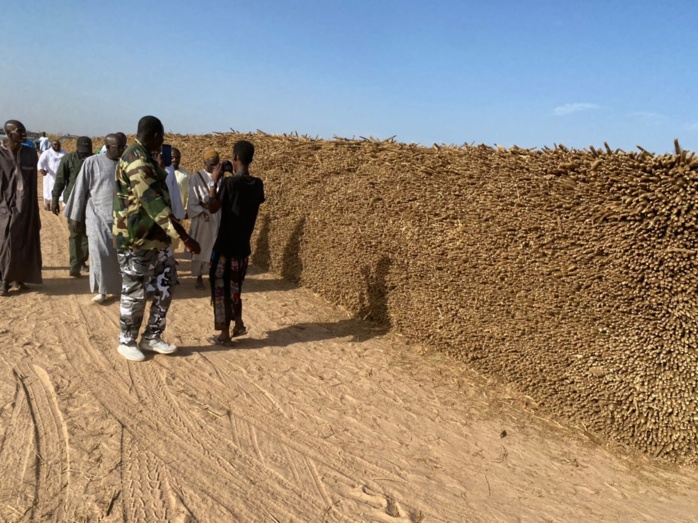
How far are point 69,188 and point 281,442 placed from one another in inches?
241

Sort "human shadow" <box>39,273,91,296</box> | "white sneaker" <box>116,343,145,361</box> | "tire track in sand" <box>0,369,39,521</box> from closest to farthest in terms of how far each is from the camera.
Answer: "tire track in sand" <box>0,369,39,521</box>, "white sneaker" <box>116,343,145,361</box>, "human shadow" <box>39,273,91,296</box>

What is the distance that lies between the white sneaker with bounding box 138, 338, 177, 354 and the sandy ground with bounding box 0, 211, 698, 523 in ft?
0.25

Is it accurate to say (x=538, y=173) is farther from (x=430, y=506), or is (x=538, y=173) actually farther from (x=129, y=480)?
(x=129, y=480)

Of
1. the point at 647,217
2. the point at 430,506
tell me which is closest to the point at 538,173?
the point at 647,217

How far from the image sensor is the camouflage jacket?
13.8ft

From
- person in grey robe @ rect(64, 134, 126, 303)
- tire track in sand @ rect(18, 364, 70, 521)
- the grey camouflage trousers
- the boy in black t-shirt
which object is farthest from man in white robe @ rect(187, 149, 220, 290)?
tire track in sand @ rect(18, 364, 70, 521)

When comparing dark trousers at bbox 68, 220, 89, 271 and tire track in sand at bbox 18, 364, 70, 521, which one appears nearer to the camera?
tire track in sand at bbox 18, 364, 70, 521

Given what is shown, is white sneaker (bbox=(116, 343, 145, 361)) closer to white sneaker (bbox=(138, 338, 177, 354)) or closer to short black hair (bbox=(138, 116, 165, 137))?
white sneaker (bbox=(138, 338, 177, 354))

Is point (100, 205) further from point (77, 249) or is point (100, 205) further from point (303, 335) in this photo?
point (303, 335)

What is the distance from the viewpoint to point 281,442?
3725 mm

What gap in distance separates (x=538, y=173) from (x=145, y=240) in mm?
3563

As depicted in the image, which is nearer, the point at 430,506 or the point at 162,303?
the point at 430,506

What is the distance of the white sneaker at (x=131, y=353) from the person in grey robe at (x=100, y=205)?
5.83 ft

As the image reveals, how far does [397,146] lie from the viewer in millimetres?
6090
